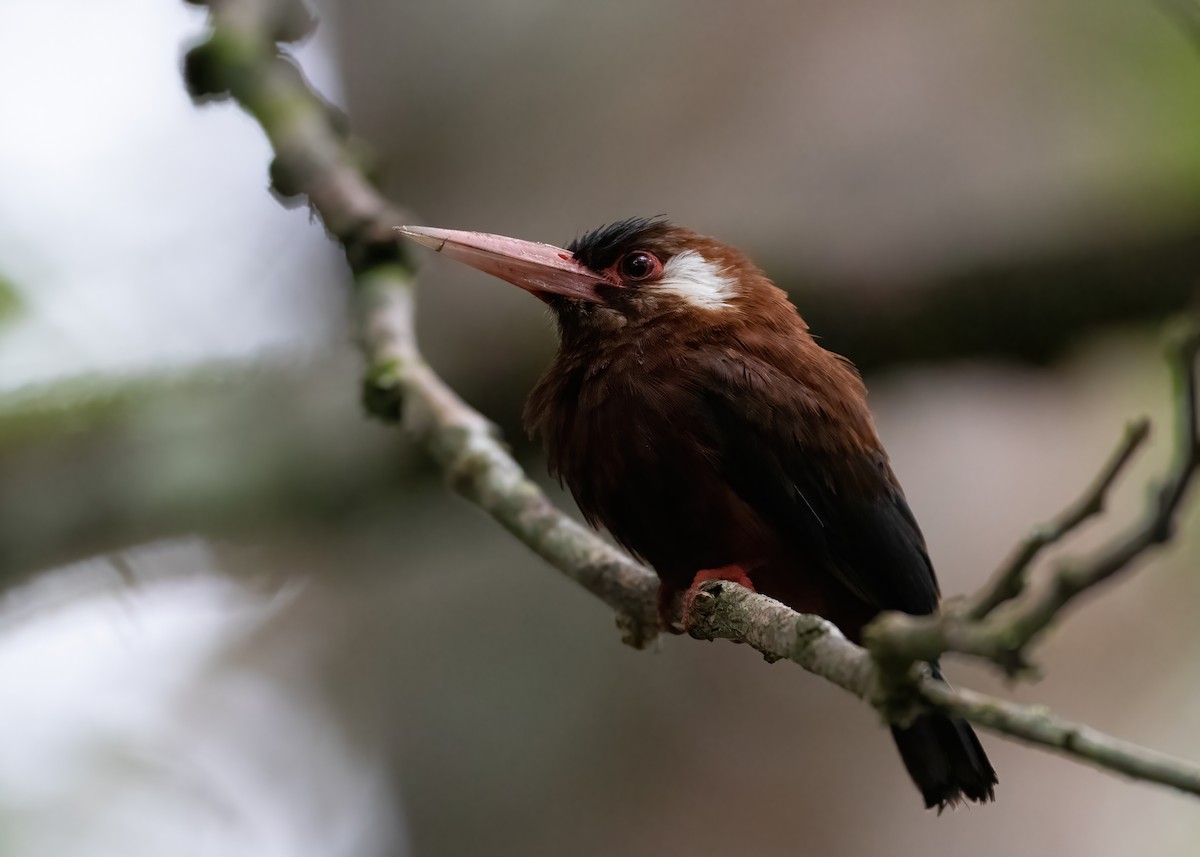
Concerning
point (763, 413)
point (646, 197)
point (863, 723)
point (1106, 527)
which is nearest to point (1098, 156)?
point (1106, 527)

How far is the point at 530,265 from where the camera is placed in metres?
3.13

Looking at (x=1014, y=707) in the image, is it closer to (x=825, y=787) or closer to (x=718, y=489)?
(x=718, y=489)

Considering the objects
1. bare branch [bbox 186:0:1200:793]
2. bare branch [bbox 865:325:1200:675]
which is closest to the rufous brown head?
bare branch [bbox 186:0:1200:793]

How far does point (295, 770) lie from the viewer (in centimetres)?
565

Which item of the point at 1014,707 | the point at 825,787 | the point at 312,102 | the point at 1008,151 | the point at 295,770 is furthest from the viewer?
the point at 295,770

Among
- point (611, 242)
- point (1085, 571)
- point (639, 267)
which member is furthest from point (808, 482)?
point (1085, 571)

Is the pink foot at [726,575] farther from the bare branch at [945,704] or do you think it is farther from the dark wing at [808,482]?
the bare branch at [945,704]

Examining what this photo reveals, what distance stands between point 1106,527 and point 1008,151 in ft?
4.85

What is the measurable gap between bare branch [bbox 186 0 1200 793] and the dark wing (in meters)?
0.29

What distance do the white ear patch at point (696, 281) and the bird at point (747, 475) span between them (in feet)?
0.52

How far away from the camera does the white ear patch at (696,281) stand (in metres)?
3.12

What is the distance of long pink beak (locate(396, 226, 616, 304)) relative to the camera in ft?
9.68

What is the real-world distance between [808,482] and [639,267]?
0.85 metres

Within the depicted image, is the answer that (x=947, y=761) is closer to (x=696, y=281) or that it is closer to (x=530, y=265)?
(x=696, y=281)
